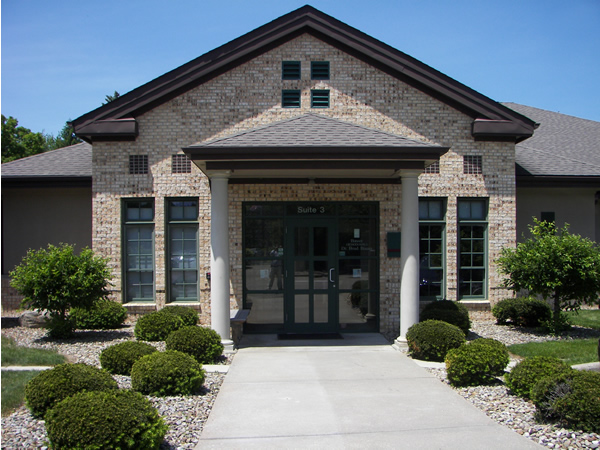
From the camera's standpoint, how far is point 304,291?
40.2 ft

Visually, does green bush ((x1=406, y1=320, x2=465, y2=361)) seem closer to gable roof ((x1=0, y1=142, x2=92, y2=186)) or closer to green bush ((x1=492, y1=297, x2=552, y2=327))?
green bush ((x1=492, y1=297, x2=552, y2=327))

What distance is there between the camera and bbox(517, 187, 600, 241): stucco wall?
1503 cm

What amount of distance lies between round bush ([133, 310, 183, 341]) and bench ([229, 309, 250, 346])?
1.12m

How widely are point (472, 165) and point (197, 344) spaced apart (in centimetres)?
795

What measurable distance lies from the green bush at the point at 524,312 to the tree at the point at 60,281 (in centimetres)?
898

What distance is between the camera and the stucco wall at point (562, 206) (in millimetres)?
15031

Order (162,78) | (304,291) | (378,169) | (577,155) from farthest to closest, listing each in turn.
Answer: (577,155) → (162,78) → (304,291) → (378,169)

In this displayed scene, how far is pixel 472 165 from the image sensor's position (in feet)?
43.6

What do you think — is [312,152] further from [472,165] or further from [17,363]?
[17,363]

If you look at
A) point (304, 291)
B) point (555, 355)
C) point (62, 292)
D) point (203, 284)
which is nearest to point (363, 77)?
point (304, 291)

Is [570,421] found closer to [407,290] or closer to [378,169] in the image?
[407,290]

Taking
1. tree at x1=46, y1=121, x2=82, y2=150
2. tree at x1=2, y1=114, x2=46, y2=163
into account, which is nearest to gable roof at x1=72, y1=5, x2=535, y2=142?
tree at x1=2, y1=114, x2=46, y2=163

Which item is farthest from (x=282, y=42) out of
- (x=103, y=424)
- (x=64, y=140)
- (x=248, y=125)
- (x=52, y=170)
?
(x=64, y=140)

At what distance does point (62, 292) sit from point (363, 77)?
8.21 meters
